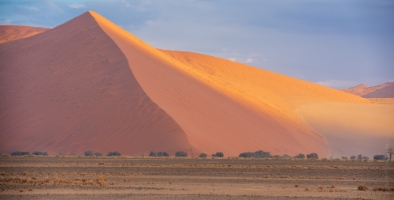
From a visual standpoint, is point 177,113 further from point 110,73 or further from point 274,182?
point 274,182

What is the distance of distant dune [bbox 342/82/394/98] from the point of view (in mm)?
143113

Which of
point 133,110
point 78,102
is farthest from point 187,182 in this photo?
point 78,102

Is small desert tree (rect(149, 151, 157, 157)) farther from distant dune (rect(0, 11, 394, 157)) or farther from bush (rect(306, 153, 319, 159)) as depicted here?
bush (rect(306, 153, 319, 159))

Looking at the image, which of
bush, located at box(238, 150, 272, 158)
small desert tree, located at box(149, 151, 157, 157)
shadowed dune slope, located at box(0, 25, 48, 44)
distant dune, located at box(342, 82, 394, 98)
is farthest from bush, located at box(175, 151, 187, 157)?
distant dune, located at box(342, 82, 394, 98)

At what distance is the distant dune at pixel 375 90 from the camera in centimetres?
14311

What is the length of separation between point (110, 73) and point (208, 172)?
93.7 feet

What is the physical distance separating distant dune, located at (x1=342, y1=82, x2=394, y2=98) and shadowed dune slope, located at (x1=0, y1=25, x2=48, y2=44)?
78504mm

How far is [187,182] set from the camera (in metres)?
24.2

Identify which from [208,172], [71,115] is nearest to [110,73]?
[71,115]

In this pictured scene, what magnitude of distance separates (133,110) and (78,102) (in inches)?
216

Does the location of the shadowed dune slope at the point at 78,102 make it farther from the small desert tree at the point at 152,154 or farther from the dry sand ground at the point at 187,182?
the dry sand ground at the point at 187,182

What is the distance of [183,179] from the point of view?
25.5 meters

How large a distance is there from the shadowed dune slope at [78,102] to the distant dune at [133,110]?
85 mm

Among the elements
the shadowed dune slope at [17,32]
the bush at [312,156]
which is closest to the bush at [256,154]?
the bush at [312,156]
